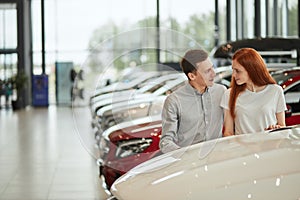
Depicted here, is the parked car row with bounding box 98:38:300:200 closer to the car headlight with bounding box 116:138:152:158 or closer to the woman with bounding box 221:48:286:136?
the woman with bounding box 221:48:286:136

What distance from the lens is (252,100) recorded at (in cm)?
457

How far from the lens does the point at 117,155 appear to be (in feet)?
18.9

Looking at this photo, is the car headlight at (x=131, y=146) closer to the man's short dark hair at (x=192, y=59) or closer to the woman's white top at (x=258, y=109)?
the woman's white top at (x=258, y=109)

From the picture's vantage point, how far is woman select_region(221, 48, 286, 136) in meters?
4.49

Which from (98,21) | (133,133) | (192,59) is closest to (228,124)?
(192,59)

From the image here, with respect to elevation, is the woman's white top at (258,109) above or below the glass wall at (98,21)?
→ below

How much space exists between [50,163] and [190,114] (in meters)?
5.59

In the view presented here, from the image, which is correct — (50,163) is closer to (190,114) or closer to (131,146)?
(131,146)

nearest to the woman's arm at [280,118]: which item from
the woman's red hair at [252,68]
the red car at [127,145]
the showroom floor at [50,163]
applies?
the woman's red hair at [252,68]

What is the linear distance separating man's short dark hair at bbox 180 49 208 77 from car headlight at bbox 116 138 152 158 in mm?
1645

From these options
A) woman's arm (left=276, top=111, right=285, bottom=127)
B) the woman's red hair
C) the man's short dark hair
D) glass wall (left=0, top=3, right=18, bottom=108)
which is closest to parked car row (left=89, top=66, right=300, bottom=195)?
the woman's red hair

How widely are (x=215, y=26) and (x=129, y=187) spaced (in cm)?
2312

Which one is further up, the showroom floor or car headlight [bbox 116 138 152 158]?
car headlight [bbox 116 138 152 158]

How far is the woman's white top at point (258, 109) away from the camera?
14.7 ft
